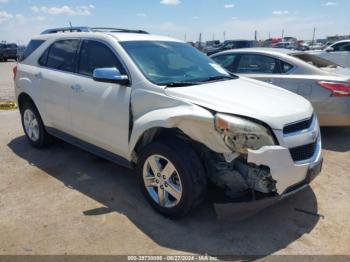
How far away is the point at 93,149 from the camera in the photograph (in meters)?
4.41

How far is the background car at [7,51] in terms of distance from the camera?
3098 cm

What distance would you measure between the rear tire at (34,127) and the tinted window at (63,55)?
827 millimetres

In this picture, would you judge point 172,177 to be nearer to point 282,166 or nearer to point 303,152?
point 282,166

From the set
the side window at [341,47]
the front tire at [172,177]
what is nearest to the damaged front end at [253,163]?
the front tire at [172,177]

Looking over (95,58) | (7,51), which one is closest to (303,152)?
(95,58)

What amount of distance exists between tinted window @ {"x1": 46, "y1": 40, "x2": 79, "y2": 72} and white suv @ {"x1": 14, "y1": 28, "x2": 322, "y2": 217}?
17 mm

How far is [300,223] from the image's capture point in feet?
11.4

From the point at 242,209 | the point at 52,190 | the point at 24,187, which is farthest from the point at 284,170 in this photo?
the point at 24,187

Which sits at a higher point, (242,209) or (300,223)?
(242,209)

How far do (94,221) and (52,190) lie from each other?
0.97 metres

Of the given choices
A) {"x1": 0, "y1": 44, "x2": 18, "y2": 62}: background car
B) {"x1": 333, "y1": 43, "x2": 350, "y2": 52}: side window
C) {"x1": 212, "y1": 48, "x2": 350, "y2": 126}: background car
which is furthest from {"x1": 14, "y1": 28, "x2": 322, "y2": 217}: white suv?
{"x1": 0, "y1": 44, "x2": 18, "y2": 62}: background car

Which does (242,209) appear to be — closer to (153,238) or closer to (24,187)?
(153,238)

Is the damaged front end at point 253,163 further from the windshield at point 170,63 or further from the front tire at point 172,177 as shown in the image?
the windshield at point 170,63

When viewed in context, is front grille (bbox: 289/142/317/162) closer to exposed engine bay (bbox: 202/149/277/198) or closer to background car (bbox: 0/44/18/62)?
exposed engine bay (bbox: 202/149/277/198)
